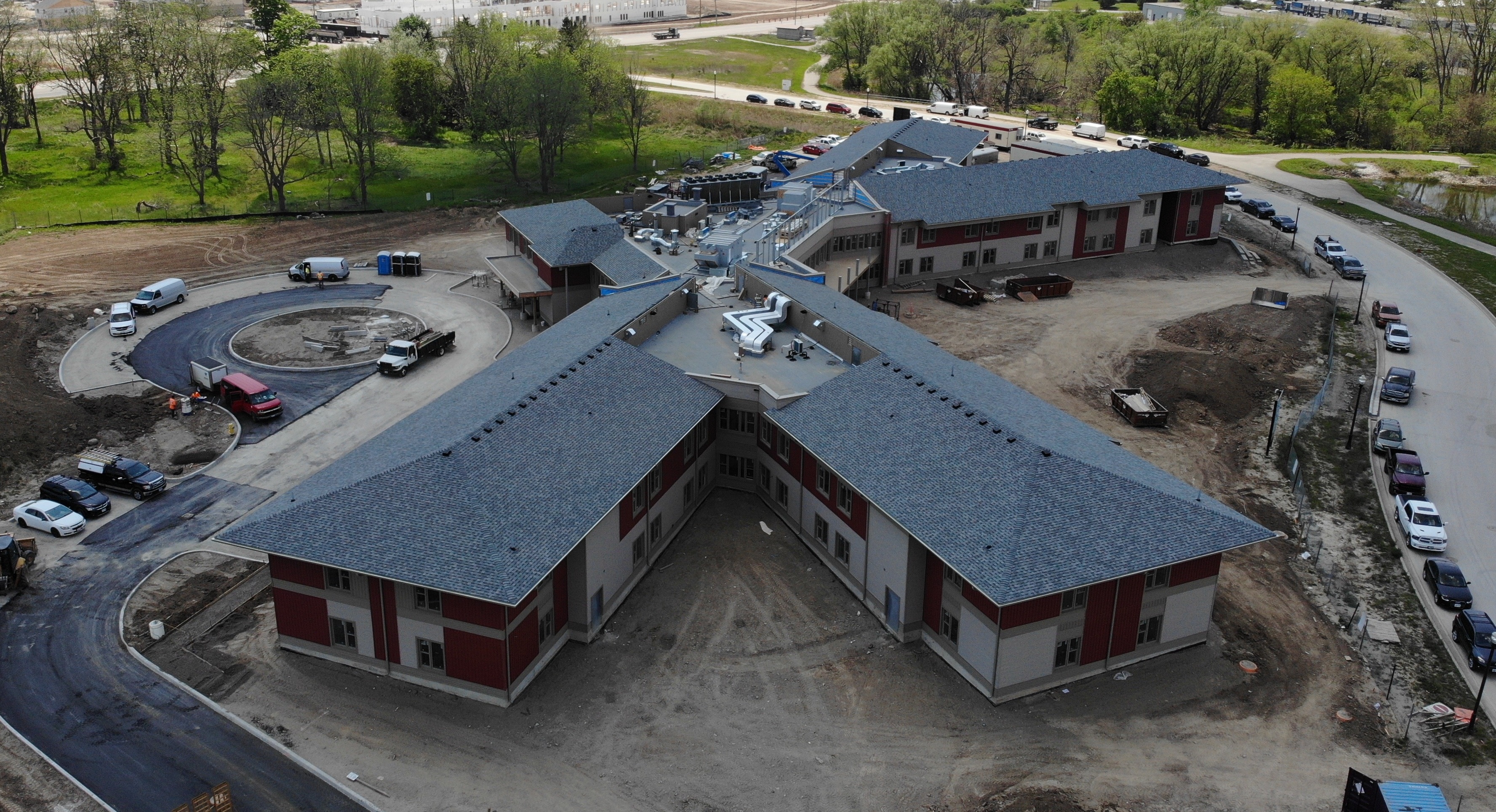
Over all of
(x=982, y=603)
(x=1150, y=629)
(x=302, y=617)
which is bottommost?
(x=1150, y=629)

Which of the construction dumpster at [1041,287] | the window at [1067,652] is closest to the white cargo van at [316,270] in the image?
the construction dumpster at [1041,287]

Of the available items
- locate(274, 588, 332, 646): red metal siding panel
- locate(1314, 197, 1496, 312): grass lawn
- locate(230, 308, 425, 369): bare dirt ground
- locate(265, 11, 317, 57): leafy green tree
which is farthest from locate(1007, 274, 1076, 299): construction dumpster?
locate(265, 11, 317, 57): leafy green tree

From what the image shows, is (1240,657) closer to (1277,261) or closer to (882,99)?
(1277,261)

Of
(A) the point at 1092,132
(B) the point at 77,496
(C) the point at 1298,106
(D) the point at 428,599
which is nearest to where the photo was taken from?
(D) the point at 428,599

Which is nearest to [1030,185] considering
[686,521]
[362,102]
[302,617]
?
[686,521]

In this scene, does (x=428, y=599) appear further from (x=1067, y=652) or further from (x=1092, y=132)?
(x=1092, y=132)

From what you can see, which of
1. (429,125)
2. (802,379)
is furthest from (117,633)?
(429,125)

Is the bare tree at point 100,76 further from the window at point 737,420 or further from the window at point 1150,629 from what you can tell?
the window at point 1150,629
